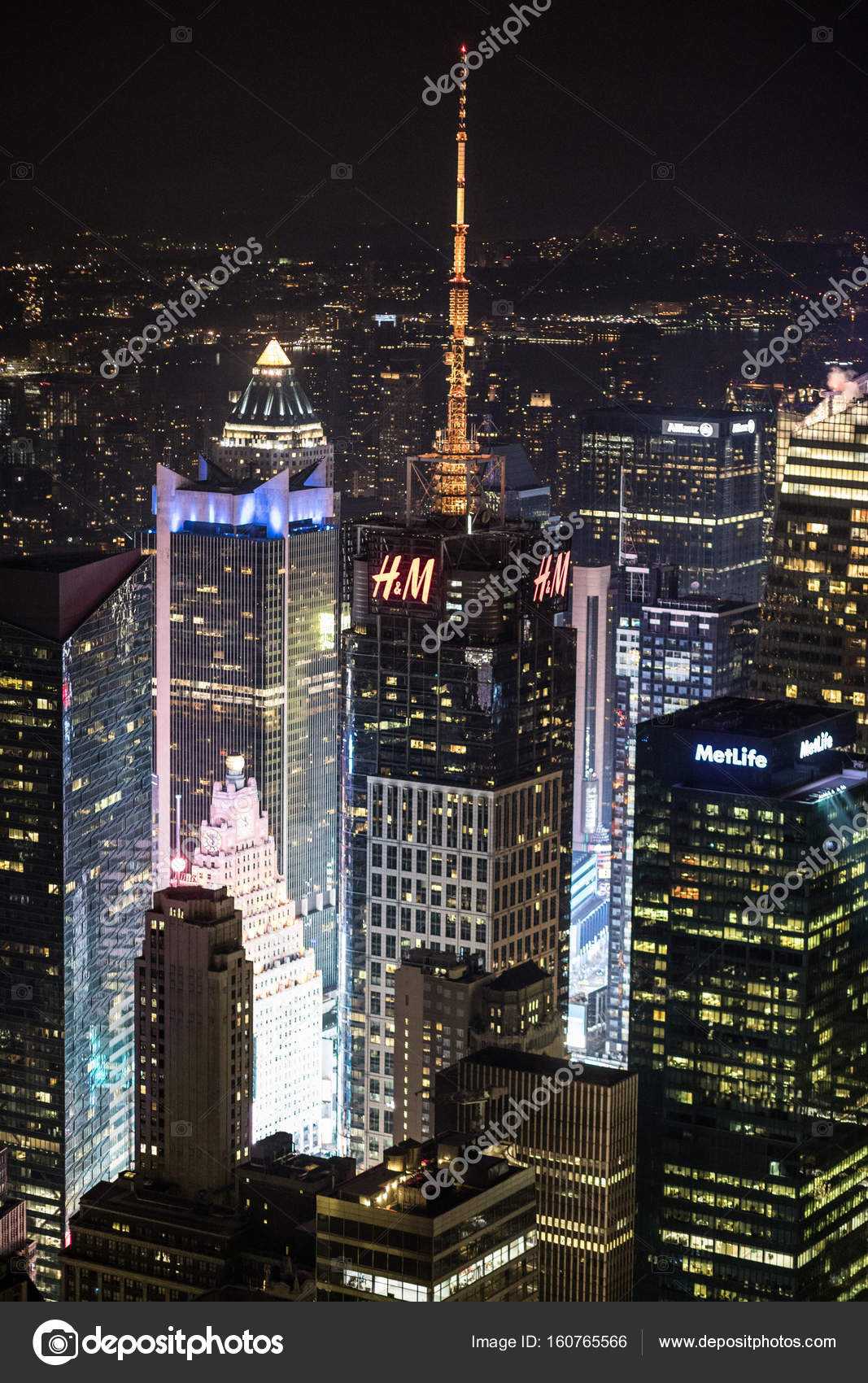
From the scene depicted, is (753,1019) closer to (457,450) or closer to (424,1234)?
(424,1234)

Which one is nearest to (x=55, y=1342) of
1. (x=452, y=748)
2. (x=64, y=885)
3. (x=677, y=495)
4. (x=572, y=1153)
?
(x=572, y=1153)

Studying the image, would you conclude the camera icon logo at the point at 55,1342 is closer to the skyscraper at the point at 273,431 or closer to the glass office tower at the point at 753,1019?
the glass office tower at the point at 753,1019

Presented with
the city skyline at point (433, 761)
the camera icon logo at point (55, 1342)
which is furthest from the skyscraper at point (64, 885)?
the camera icon logo at point (55, 1342)

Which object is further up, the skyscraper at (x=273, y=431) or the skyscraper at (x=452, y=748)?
the skyscraper at (x=273, y=431)

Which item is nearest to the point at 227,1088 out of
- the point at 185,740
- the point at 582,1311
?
the point at 582,1311

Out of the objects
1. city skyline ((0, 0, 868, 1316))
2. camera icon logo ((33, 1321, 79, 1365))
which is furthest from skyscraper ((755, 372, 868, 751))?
camera icon logo ((33, 1321, 79, 1365))

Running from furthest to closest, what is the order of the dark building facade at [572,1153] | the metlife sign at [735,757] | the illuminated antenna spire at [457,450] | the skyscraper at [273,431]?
the skyscraper at [273,431] → the illuminated antenna spire at [457,450] → the metlife sign at [735,757] → the dark building facade at [572,1153]

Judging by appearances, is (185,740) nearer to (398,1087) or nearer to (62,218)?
(398,1087)
